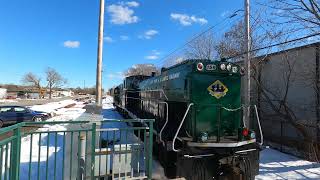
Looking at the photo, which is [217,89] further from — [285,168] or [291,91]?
[291,91]

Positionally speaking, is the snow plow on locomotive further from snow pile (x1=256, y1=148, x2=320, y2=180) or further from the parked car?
the parked car

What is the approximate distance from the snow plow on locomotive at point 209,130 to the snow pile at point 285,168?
1575 millimetres

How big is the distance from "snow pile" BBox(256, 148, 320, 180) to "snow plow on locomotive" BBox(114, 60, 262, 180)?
1.58 metres

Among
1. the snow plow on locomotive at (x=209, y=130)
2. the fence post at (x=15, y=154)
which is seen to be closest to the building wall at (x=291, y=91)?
the snow plow on locomotive at (x=209, y=130)

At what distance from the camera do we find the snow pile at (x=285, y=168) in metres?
8.51

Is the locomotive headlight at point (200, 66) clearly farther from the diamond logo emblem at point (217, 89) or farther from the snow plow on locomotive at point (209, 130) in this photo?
the diamond logo emblem at point (217, 89)

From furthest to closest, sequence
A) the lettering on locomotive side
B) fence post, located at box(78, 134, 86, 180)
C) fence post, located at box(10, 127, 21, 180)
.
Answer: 1. the lettering on locomotive side
2. fence post, located at box(78, 134, 86, 180)
3. fence post, located at box(10, 127, 21, 180)

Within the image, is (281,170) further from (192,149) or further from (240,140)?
(192,149)

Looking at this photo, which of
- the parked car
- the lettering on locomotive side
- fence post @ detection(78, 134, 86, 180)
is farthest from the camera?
the parked car

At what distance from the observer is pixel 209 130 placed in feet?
25.3

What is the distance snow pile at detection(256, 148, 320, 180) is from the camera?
8508 millimetres

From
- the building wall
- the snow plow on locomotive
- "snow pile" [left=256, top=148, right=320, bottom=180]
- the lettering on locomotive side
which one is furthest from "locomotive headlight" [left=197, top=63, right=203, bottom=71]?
the building wall

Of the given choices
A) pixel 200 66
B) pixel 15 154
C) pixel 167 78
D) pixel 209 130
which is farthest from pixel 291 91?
pixel 15 154

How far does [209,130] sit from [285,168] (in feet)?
11.6
